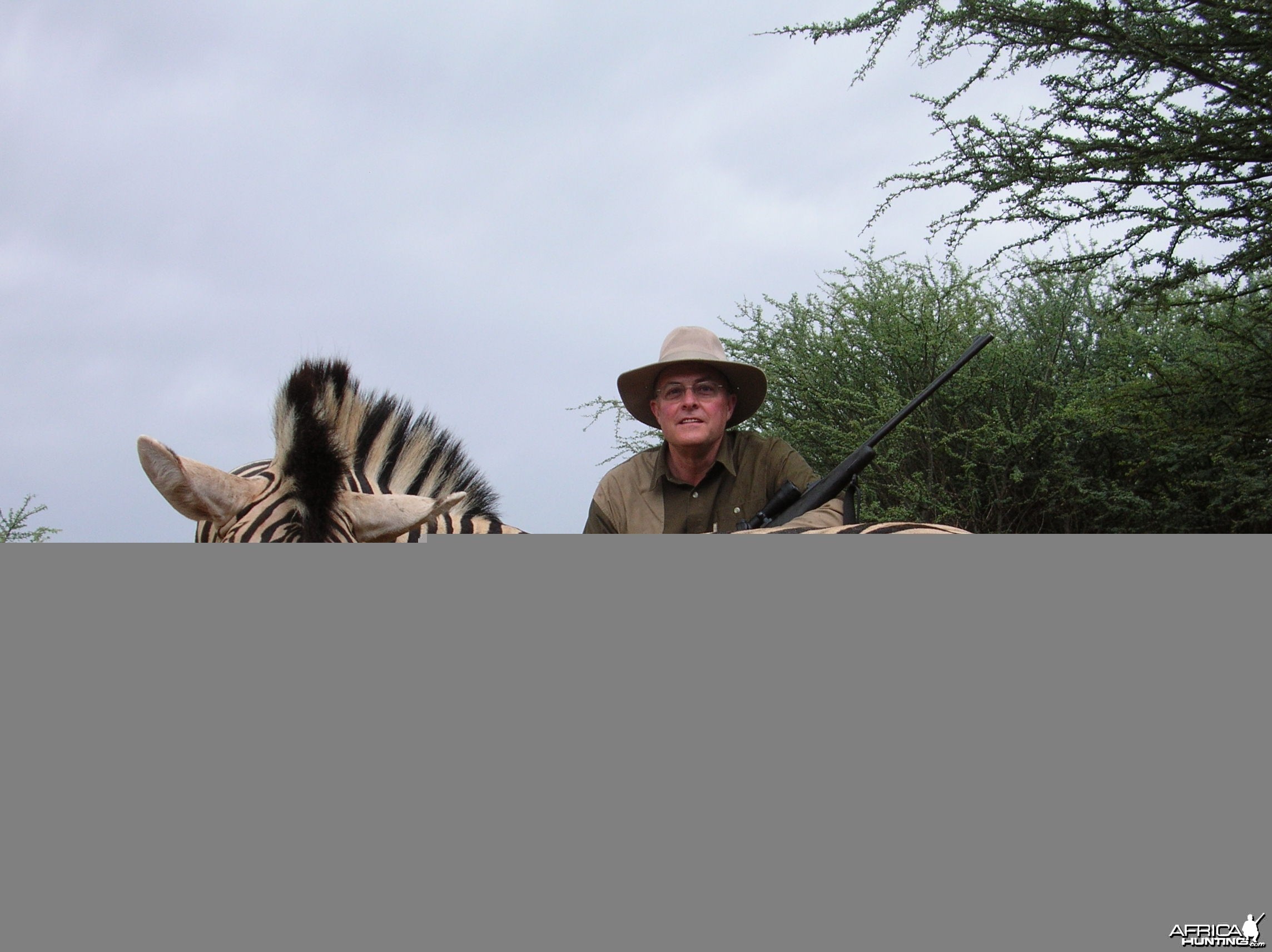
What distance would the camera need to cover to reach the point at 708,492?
4.44 metres

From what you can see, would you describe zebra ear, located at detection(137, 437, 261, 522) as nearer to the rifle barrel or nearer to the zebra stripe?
the zebra stripe

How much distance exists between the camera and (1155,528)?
9.98 meters

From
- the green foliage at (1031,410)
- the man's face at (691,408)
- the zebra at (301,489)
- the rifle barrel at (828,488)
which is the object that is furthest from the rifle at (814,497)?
the green foliage at (1031,410)

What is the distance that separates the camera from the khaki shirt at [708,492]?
4.38m

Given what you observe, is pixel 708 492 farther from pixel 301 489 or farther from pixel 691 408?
pixel 301 489

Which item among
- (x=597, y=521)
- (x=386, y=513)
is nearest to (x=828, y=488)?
(x=597, y=521)

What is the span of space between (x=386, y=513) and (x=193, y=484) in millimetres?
601

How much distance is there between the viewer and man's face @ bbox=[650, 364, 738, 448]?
14.1 ft

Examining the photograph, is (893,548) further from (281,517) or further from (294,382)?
(294,382)

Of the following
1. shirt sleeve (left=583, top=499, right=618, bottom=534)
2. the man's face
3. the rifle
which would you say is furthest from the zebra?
the rifle

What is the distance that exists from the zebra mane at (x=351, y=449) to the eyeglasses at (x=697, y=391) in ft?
3.10

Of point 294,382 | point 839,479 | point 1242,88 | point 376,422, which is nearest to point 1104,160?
point 1242,88

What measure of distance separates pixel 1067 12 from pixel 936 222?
1.83 meters

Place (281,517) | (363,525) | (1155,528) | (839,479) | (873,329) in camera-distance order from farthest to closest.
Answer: (873,329), (1155,528), (839,479), (363,525), (281,517)
